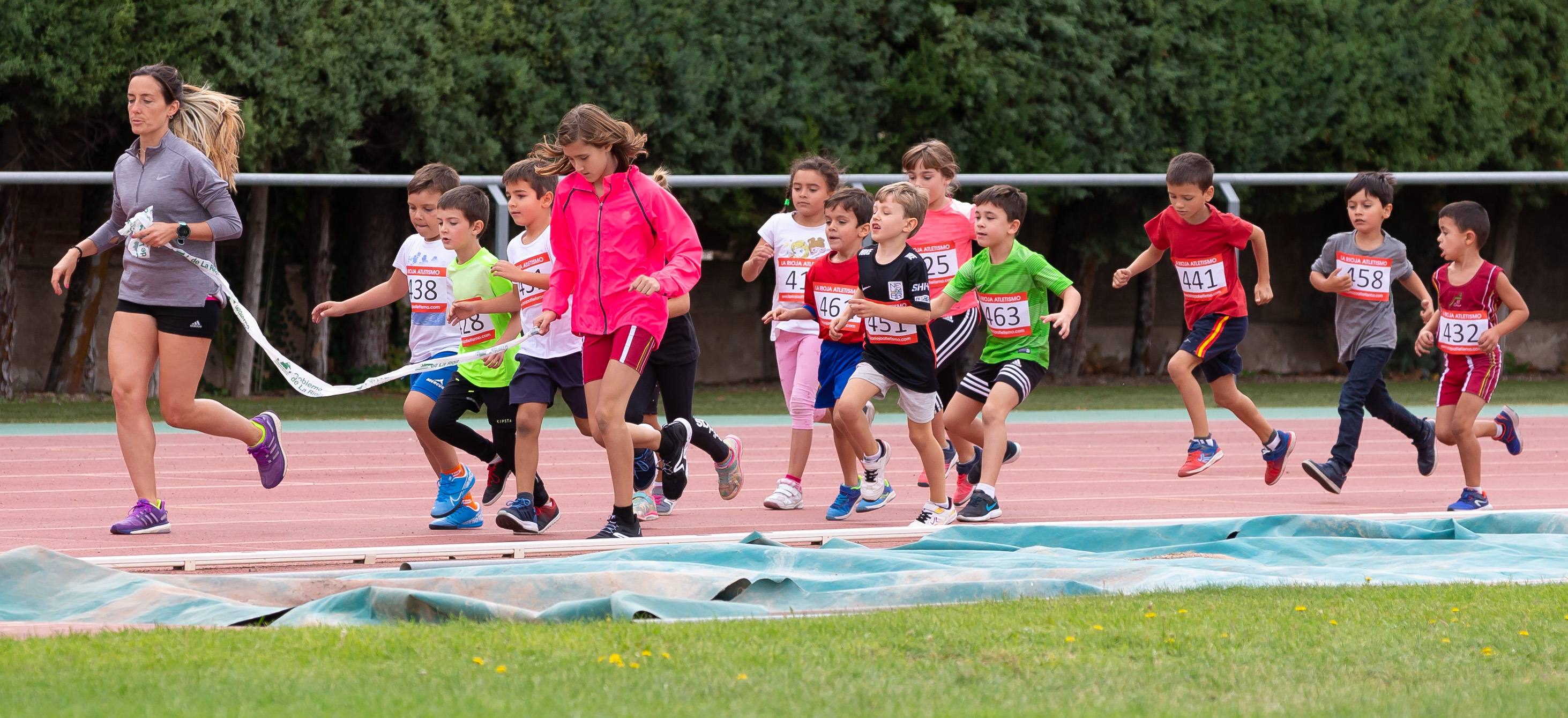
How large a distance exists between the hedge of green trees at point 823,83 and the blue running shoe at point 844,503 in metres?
9.43

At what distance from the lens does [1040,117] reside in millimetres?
20922

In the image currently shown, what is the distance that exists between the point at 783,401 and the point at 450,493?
10.9m

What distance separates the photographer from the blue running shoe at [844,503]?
344 inches

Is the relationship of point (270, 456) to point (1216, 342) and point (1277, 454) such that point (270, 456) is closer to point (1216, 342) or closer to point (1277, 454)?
point (1216, 342)

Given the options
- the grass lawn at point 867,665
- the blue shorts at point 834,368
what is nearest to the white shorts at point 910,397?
the blue shorts at point 834,368

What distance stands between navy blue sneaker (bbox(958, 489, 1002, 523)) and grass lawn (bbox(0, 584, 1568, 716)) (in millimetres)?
2689

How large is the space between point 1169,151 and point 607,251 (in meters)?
15.5

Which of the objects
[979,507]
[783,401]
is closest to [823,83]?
[783,401]

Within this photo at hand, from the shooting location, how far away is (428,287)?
324 inches

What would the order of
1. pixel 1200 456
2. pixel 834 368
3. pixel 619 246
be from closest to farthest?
pixel 619 246 < pixel 834 368 < pixel 1200 456

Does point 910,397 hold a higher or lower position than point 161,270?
lower

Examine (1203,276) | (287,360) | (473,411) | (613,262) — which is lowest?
(473,411)

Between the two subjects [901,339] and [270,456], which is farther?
[901,339]

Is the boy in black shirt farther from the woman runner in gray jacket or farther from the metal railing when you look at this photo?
the metal railing
